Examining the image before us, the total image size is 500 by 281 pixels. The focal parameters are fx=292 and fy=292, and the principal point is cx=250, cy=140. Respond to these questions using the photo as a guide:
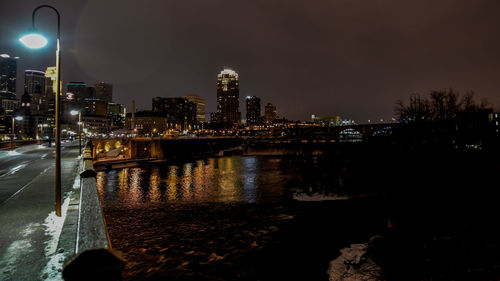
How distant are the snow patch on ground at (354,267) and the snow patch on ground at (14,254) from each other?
9.59 metres

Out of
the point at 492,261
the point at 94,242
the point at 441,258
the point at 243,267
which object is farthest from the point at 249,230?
the point at 94,242

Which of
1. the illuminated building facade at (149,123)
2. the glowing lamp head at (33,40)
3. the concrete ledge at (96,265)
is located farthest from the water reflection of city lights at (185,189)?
the illuminated building facade at (149,123)

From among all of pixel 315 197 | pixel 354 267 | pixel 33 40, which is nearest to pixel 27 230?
pixel 33 40

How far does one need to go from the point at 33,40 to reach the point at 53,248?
6.16 m

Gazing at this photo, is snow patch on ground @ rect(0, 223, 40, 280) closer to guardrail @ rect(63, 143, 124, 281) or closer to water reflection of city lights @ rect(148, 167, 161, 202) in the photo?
guardrail @ rect(63, 143, 124, 281)

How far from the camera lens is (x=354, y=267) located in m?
11.4

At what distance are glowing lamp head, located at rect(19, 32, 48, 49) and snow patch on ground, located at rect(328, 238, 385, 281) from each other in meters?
12.5

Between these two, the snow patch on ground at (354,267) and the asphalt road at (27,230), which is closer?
the asphalt road at (27,230)

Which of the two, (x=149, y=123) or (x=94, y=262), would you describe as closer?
(x=94, y=262)

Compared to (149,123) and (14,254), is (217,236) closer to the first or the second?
(14,254)

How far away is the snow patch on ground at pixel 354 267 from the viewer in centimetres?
1073

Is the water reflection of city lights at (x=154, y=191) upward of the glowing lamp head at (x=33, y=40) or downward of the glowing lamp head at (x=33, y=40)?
downward

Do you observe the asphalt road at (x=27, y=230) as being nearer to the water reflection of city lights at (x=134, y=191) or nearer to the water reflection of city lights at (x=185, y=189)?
the water reflection of city lights at (x=134, y=191)

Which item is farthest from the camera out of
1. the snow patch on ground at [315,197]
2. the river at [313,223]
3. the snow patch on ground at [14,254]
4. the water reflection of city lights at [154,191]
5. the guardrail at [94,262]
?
the snow patch on ground at [315,197]
